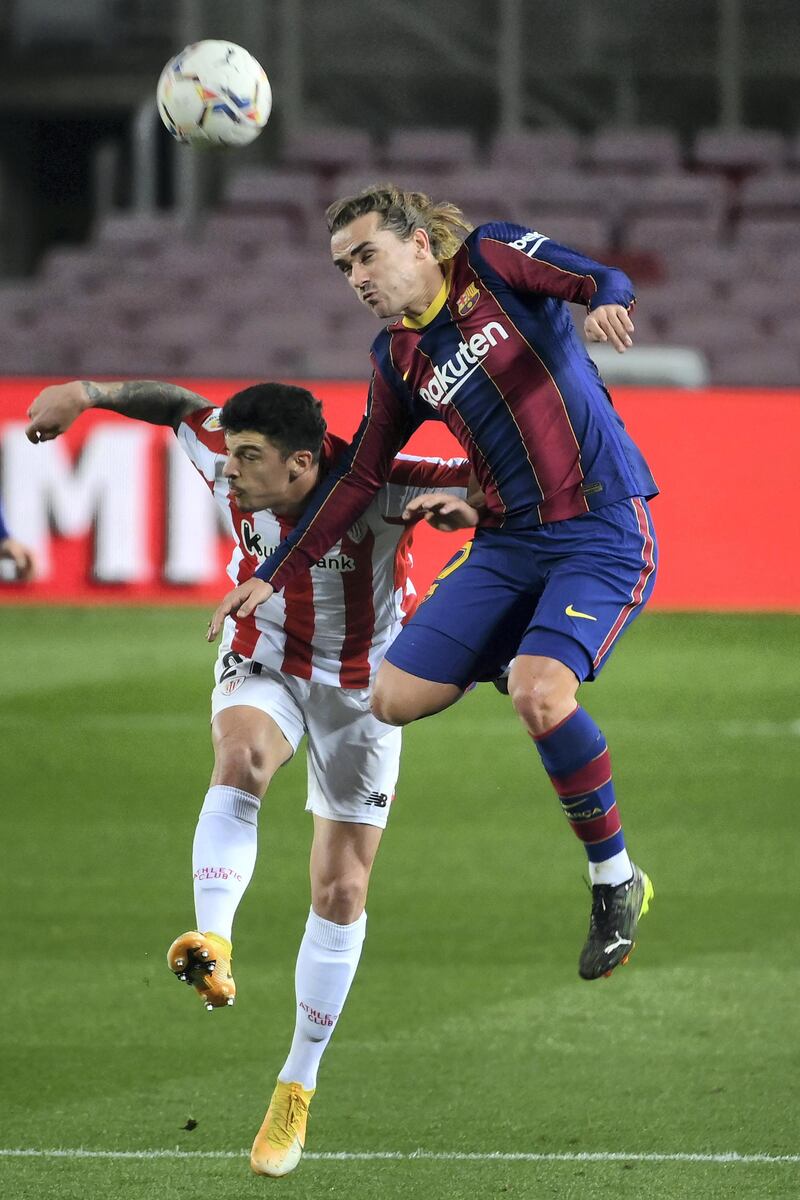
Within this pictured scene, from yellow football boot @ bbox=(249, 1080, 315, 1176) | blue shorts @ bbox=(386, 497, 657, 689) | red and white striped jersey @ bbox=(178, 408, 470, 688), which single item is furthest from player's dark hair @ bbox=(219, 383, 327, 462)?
yellow football boot @ bbox=(249, 1080, 315, 1176)

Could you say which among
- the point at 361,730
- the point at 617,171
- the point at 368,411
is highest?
the point at 368,411

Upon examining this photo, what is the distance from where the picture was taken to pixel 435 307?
16.9 ft

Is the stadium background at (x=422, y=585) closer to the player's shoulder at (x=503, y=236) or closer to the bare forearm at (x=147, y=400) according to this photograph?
the bare forearm at (x=147, y=400)

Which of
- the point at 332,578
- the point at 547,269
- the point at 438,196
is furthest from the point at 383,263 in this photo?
the point at 438,196

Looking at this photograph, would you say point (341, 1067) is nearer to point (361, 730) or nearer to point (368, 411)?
point (361, 730)

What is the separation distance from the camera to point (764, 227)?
1988cm

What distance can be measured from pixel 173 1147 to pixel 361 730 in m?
1.25

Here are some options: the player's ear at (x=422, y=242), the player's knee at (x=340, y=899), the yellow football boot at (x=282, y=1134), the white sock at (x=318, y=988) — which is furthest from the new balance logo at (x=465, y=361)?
the yellow football boot at (x=282, y=1134)

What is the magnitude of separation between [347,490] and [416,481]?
352 millimetres

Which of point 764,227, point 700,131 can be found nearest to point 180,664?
point 764,227

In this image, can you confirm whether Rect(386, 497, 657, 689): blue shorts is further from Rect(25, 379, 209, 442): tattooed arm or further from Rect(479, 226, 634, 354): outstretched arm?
Rect(25, 379, 209, 442): tattooed arm

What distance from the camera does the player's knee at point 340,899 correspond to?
5180 mm

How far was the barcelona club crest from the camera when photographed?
512cm

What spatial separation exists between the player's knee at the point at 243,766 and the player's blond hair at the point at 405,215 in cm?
139
